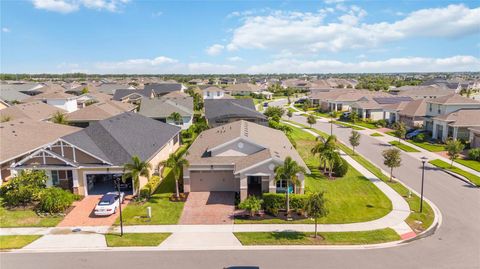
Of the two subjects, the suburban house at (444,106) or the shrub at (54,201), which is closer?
the shrub at (54,201)

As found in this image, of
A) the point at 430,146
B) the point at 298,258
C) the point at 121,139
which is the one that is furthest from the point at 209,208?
the point at 430,146

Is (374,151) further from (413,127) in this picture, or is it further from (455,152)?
(413,127)

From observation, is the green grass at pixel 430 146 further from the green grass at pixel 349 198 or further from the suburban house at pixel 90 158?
the suburban house at pixel 90 158

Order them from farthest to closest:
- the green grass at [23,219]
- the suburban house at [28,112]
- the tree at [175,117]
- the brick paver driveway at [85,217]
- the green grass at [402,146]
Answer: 1. the tree at [175,117]
2. the suburban house at [28,112]
3. the green grass at [402,146]
4. the brick paver driveway at [85,217]
5. the green grass at [23,219]

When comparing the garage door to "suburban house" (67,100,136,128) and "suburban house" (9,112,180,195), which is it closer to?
"suburban house" (9,112,180,195)

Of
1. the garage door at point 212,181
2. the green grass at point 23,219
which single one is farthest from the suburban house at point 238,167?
the green grass at point 23,219

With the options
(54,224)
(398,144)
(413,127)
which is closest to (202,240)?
(54,224)
